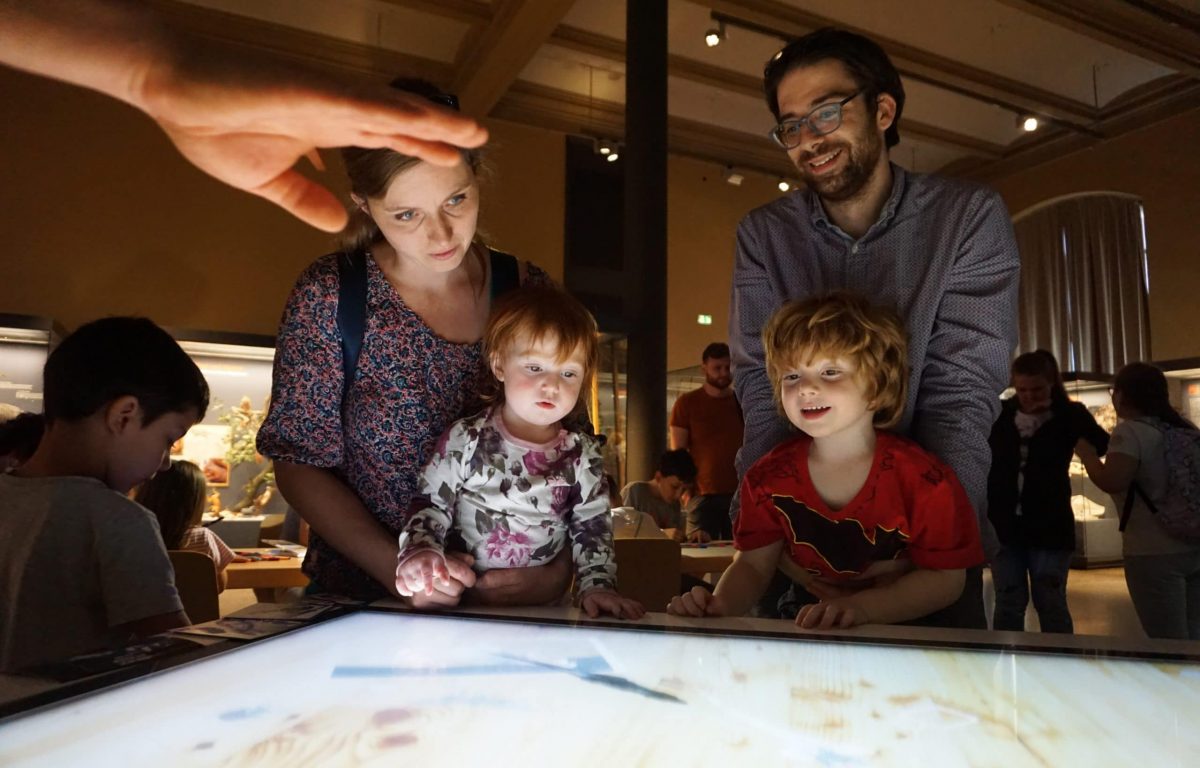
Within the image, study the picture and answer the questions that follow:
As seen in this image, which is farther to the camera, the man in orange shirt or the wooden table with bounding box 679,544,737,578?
the man in orange shirt

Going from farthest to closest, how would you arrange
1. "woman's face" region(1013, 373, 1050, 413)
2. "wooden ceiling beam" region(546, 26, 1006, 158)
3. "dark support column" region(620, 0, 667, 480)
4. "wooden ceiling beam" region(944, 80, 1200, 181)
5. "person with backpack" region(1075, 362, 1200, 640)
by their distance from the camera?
"wooden ceiling beam" region(944, 80, 1200, 181), "wooden ceiling beam" region(546, 26, 1006, 158), "dark support column" region(620, 0, 667, 480), "woman's face" region(1013, 373, 1050, 413), "person with backpack" region(1075, 362, 1200, 640)

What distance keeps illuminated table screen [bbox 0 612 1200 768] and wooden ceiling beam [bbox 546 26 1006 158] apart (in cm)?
676

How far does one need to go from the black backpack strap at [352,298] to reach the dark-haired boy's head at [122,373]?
0.21 meters

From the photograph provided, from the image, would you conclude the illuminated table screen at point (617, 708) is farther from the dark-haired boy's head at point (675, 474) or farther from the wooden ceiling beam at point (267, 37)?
the dark-haired boy's head at point (675, 474)

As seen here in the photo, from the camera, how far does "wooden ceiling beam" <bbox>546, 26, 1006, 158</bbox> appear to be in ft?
22.7

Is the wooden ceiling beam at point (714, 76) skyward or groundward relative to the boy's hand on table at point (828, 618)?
skyward

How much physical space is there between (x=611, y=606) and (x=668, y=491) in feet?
12.3

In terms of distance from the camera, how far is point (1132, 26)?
6.81 m

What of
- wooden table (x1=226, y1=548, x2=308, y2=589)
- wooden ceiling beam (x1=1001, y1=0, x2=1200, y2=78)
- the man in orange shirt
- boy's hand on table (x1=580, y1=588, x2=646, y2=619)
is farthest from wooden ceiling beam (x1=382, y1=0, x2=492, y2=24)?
boy's hand on table (x1=580, y1=588, x2=646, y2=619)

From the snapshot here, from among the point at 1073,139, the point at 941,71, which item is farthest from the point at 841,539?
the point at 1073,139

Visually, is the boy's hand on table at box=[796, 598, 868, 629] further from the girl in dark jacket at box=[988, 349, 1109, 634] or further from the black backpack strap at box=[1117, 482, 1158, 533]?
the black backpack strap at box=[1117, 482, 1158, 533]

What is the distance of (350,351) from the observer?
→ 1.25m

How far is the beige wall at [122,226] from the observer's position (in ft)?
2.05

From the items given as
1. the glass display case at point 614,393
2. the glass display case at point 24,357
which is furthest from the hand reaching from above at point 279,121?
the glass display case at point 614,393
